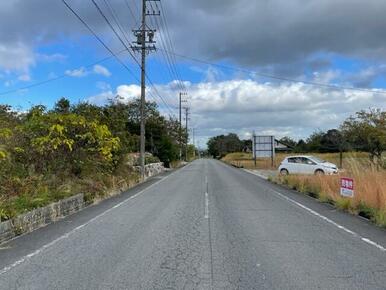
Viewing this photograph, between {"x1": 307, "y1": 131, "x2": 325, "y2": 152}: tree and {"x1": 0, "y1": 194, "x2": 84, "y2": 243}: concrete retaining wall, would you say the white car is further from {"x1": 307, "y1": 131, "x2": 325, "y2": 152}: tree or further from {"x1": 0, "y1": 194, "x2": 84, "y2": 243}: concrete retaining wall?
{"x1": 307, "y1": 131, "x2": 325, "y2": 152}: tree

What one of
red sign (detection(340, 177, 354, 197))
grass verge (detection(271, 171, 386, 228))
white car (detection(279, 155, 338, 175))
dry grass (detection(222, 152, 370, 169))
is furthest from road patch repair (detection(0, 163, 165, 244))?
white car (detection(279, 155, 338, 175))

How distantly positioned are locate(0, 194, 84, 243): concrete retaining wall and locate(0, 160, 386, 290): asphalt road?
0.33 metres

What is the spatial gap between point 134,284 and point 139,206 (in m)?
10.7

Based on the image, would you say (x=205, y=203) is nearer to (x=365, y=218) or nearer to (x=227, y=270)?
(x=365, y=218)

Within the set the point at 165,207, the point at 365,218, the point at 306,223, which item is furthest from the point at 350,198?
the point at 165,207

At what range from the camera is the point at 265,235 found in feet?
35.2

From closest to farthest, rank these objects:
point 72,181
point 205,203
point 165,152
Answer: point 205,203 → point 72,181 → point 165,152

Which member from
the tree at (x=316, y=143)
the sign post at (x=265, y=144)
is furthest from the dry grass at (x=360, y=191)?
the tree at (x=316, y=143)

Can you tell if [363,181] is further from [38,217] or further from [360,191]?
[38,217]

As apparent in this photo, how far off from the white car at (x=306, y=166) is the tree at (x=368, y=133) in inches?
195

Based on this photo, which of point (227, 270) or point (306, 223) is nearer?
point (227, 270)

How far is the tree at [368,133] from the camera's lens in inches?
1604

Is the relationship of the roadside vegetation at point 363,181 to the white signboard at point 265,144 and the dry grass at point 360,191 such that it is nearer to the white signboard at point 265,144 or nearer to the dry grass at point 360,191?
the dry grass at point 360,191

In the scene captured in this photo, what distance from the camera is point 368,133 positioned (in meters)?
42.8
